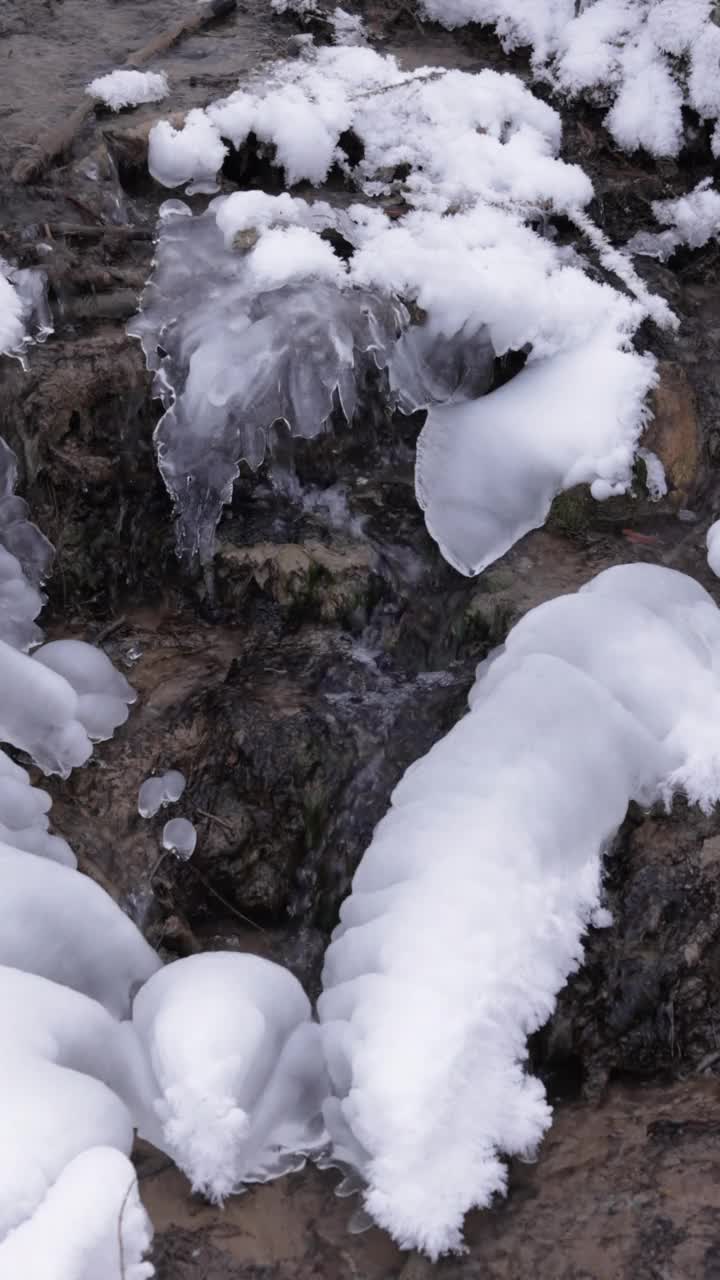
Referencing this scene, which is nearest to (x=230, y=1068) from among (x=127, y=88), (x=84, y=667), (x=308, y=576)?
Answer: (x=84, y=667)

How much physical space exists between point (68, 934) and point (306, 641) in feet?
5.58

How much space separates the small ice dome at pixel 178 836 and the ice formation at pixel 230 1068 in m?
0.89

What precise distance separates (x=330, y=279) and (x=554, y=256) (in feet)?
Result: 3.21

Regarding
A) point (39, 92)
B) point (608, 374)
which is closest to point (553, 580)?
point (608, 374)

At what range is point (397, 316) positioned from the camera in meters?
4.68

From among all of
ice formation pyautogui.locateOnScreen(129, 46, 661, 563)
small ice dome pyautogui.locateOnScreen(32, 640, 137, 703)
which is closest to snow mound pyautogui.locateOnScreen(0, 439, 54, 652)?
small ice dome pyautogui.locateOnScreen(32, 640, 137, 703)

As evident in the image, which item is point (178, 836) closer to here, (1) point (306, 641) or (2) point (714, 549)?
(1) point (306, 641)

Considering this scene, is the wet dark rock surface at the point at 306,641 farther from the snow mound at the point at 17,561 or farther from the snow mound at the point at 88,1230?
the snow mound at the point at 88,1230

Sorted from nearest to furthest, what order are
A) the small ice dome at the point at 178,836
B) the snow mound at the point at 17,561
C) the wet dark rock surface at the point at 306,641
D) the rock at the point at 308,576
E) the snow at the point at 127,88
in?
the wet dark rock surface at the point at 306,641, the small ice dome at the point at 178,836, the snow mound at the point at 17,561, the rock at the point at 308,576, the snow at the point at 127,88

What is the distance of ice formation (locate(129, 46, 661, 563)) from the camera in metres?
4.47

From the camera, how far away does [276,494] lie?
478cm

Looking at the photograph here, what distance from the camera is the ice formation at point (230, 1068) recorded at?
2.80m

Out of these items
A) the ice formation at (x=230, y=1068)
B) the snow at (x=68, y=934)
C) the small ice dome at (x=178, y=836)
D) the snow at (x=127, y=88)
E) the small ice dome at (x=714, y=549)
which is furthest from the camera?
the snow at (x=127, y=88)

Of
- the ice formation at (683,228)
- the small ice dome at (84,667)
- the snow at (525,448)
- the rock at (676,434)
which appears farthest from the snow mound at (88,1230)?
the ice formation at (683,228)
